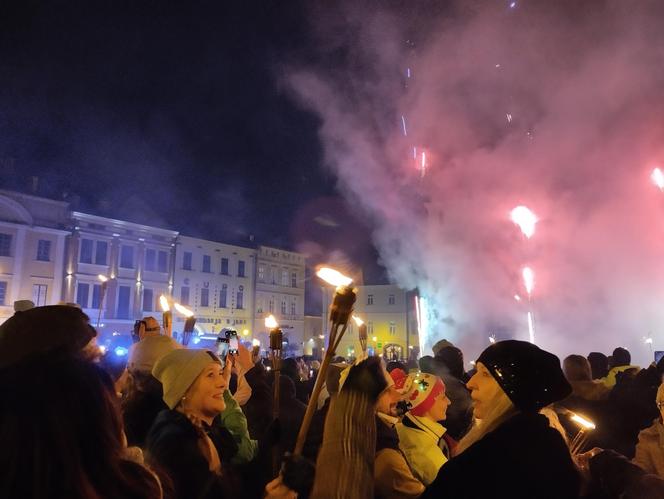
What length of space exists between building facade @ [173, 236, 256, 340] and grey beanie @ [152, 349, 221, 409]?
41.4 metres

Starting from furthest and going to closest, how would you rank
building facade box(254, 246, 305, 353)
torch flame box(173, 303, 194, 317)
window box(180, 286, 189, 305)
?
building facade box(254, 246, 305, 353), window box(180, 286, 189, 305), torch flame box(173, 303, 194, 317)

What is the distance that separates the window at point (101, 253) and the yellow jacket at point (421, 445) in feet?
132

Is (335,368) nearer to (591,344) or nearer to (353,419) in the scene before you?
(353,419)

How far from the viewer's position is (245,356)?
19.1 ft

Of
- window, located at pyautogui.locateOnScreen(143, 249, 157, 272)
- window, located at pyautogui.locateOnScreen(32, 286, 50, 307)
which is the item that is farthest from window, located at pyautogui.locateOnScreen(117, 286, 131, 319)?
window, located at pyautogui.locateOnScreen(32, 286, 50, 307)

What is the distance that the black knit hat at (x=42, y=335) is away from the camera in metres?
1.65

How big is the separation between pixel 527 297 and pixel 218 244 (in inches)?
1163

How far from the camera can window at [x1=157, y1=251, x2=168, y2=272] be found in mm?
43562

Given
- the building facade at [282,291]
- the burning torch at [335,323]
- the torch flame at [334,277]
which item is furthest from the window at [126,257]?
the burning torch at [335,323]

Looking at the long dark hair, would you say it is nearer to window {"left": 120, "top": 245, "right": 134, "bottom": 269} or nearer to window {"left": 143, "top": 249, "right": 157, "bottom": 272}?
window {"left": 120, "top": 245, "right": 134, "bottom": 269}

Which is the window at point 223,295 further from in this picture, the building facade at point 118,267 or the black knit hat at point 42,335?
the black knit hat at point 42,335

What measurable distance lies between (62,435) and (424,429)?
2.87 metres

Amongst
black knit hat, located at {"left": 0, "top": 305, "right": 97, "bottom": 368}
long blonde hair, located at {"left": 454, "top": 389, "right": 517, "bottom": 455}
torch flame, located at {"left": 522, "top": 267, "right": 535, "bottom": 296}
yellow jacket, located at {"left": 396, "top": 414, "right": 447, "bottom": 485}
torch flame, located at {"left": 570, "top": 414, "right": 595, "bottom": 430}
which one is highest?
torch flame, located at {"left": 522, "top": 267, "right": 535, "bottom": 296}

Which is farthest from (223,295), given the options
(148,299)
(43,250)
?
(43,250)
